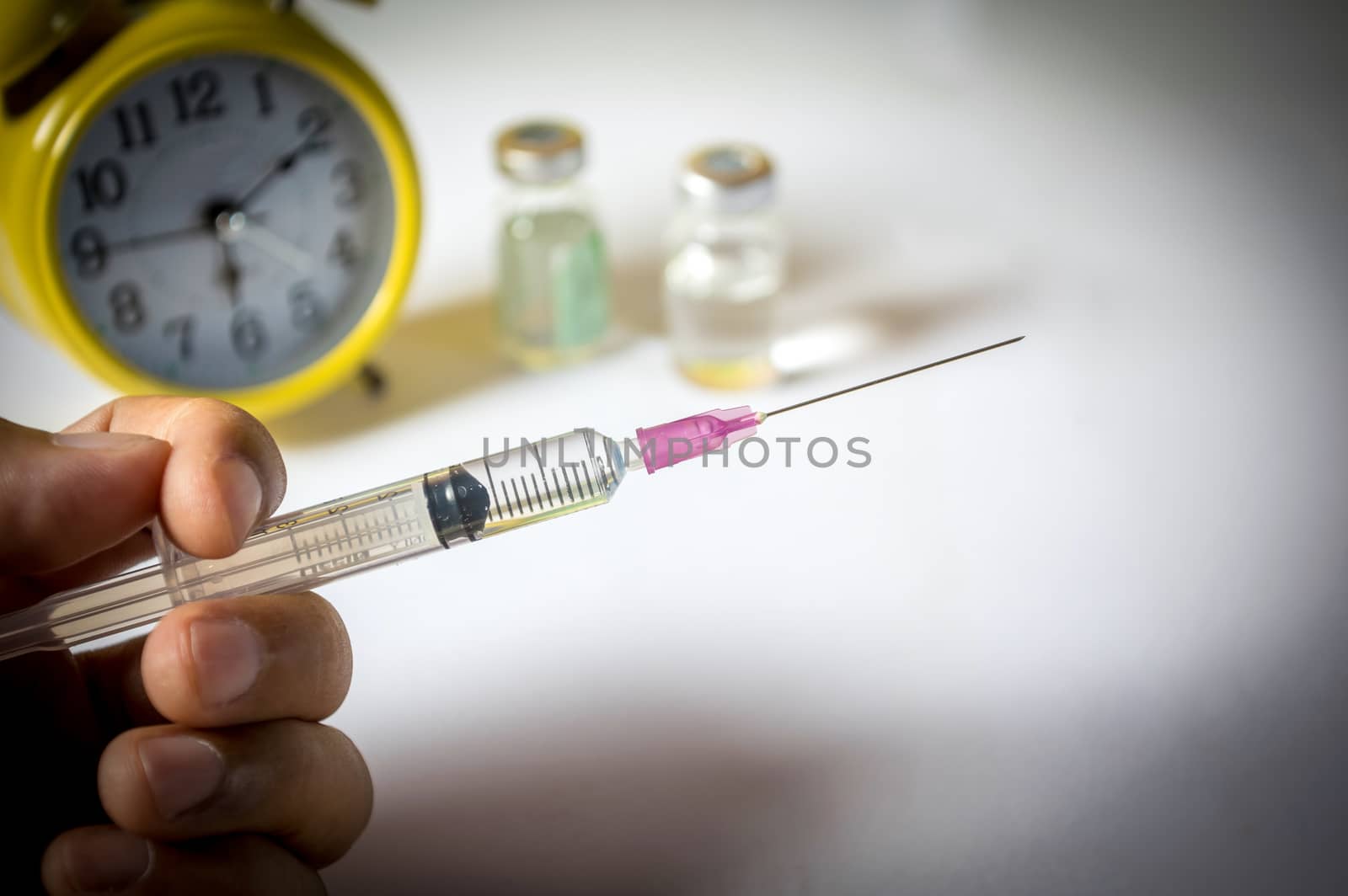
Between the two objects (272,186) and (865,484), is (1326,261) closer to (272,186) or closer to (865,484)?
(865,484)

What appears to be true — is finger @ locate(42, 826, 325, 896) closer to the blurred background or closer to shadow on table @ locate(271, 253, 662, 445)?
the blurred background

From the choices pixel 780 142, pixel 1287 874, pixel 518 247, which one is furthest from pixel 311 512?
pixel 780 142

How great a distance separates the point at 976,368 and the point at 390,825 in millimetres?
643

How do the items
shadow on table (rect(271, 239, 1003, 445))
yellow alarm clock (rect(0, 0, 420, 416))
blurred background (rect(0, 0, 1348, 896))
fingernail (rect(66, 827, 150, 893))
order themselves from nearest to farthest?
fingernail (rect(66, 827, 150, 893)) < blurred background (rect(0, 0, 1348, 896)) < yellow alarm clock (rect(0, 0, 420, 416)) < shadow on table (rect(271, 239, 1003, 445))

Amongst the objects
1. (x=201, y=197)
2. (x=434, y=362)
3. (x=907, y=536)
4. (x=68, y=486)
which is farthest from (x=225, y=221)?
(x=907, y=536)

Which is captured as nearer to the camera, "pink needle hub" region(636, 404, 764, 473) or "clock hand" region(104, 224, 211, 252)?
"pink needle hub" region(636, 404, 764, 473)

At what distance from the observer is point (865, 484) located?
96cm

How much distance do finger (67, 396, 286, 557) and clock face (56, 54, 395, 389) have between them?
265 millimetres

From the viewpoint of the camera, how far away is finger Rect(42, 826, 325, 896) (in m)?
0.59

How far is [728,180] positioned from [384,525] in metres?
0.47

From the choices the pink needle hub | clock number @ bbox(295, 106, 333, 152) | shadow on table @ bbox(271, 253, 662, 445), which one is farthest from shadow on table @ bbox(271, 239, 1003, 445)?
the pink needle hub

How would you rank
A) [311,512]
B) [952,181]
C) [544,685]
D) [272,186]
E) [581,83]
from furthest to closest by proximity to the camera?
[581,83]
[952,181]
[272,186]
[544,685]
[311,512]

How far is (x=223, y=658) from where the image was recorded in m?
0.62

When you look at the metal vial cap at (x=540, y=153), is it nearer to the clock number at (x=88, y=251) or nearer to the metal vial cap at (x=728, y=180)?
the metal vial cap at (x=728, y=180)
